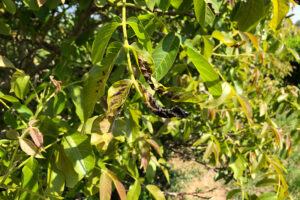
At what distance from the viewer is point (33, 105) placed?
219 centimetres

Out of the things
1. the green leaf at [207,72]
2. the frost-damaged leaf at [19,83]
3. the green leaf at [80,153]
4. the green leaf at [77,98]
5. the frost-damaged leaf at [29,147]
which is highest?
the green leaf at [207,72]

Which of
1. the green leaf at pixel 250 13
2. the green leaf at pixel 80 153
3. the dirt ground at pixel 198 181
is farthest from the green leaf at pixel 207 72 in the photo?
the dirt ground at pixel 198 181

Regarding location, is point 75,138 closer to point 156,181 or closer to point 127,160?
point 127,160

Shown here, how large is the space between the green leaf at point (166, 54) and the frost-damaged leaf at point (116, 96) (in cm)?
20

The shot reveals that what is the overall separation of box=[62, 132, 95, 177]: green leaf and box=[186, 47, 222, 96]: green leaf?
40 centimetres

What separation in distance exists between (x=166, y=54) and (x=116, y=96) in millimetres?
311

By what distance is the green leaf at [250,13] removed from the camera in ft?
2.40

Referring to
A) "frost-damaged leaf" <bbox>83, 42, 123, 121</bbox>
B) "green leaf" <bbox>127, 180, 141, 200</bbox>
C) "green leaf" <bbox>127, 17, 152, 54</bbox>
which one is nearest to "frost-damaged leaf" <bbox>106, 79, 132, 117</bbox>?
"frost-damaged leaf" <bbox>83, 42, 123, 121</bbox>

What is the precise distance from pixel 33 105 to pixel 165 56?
174 centimetres

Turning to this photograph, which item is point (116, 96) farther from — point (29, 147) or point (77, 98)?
point (77, 98)

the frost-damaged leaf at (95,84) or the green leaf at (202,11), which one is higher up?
the green leaf at (202,11)

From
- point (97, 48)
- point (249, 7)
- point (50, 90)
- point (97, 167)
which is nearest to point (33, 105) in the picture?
point (50, 90)

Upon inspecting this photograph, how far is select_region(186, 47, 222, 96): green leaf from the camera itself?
2.22 ft

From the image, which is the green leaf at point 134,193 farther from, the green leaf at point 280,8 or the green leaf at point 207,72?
the green leaf at point 280,8
